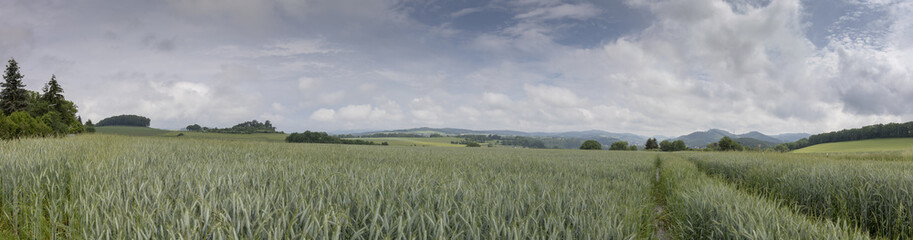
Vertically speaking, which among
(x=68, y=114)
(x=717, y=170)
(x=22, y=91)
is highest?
(x=22, y=91)

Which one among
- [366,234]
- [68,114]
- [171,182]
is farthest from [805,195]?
[68,114]

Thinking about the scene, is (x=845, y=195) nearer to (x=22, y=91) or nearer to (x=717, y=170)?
(x=717, y=170)

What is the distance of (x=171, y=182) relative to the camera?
12.5ft

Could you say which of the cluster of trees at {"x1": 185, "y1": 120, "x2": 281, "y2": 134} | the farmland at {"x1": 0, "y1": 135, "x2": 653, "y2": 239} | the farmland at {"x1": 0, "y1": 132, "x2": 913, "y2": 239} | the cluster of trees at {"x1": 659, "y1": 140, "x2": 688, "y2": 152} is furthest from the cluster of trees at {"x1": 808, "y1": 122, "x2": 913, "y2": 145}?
the cluster of trees at {"x1": 185, "y1": 120, "x2": 281, "y2": 134}

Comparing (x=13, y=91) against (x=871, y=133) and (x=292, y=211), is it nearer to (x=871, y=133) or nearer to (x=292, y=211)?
(x=292, y=211)

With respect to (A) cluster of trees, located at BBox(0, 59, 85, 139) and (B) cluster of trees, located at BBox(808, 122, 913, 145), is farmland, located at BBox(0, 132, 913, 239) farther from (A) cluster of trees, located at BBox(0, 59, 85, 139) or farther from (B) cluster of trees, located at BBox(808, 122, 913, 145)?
(B) cluster of trees, located at BBox(808, 122, 913, 145)

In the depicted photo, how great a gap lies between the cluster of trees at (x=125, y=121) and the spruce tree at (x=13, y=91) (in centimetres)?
4856

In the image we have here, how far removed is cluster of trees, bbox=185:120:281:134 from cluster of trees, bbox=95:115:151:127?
1391 centimetres

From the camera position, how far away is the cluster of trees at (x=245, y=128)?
75.2 metres

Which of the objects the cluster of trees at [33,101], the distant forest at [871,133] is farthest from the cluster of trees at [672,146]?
the cluster of trees at [33,101]

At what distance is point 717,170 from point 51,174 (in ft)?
63.9

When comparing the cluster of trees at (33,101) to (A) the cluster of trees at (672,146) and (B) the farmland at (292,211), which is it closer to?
(B) the farmland at (292,211)

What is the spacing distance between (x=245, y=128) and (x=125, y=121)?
42.7 m

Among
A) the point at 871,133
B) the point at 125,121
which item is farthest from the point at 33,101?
the point at 871,133
